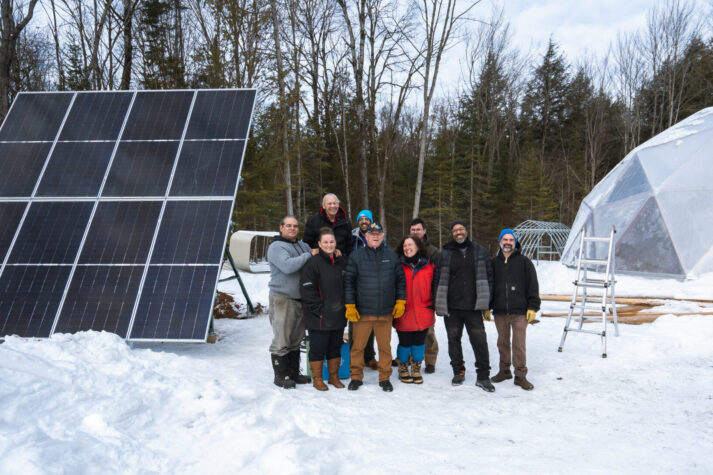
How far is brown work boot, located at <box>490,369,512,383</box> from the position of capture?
5.16 metres

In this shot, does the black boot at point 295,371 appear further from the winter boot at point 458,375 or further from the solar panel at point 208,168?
the solar panel at point 208,168

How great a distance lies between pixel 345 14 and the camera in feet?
67.1

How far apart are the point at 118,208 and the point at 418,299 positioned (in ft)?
14.1

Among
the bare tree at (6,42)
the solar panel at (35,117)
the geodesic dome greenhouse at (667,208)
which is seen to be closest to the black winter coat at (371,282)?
the solar panel at (35,117)

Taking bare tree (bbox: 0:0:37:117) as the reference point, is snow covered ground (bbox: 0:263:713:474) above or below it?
below

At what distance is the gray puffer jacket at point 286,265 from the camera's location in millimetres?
4812

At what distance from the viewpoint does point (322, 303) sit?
4785 mm

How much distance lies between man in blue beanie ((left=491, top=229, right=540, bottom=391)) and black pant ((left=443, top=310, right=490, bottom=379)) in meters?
0.28

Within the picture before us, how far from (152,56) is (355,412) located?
1928cm

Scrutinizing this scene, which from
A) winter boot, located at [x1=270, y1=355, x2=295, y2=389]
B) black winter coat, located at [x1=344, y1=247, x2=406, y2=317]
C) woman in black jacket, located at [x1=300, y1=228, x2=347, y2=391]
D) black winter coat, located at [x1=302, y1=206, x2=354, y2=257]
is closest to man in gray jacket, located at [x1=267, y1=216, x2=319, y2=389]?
winter boot, located at [x1=270, y1=355, x2=295, y2=389]

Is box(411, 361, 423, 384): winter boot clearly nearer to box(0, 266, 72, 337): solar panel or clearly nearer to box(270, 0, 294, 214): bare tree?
box(0, 266, 72, 337): solar panel

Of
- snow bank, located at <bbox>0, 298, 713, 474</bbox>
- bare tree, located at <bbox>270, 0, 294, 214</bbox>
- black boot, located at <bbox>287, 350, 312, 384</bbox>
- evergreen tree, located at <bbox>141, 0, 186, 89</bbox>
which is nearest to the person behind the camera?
snow bank, located at <bbox>0, 298, 713, 474</bbox>

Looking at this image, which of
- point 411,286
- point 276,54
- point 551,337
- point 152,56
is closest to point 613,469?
point 411,286

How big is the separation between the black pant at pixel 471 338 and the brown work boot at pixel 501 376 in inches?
9.5
